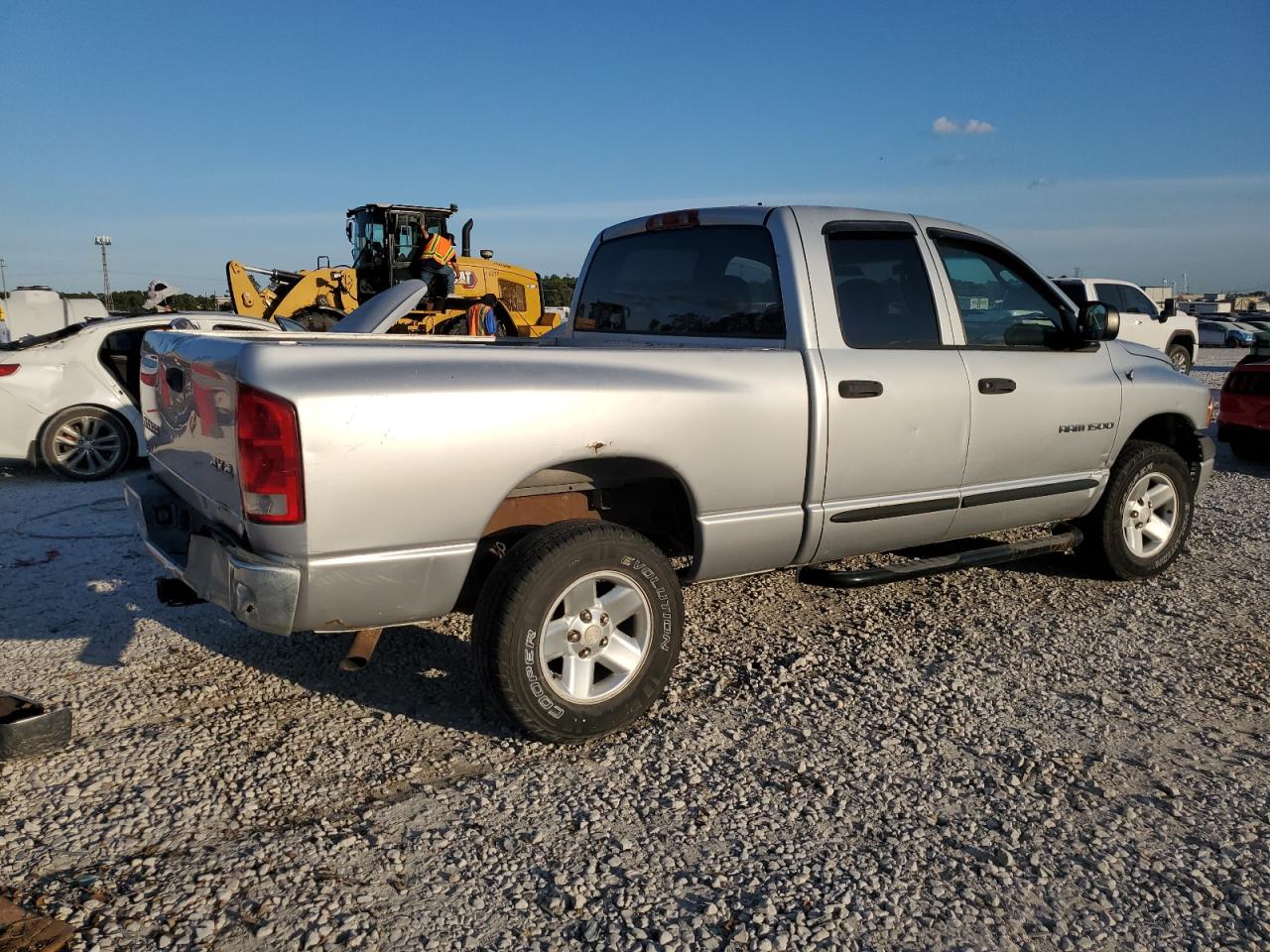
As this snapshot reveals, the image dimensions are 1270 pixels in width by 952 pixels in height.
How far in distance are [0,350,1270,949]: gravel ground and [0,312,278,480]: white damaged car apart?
161 inches

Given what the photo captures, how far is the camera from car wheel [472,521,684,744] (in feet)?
10.5

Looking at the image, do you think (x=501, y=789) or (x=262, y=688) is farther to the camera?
(x=262, y=688)

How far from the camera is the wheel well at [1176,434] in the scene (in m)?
5.58

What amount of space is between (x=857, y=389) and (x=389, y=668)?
2349 mm

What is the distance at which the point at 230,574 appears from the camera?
2961mm

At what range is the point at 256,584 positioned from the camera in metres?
2.89

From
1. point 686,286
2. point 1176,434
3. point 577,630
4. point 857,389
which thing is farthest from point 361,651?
point 1176,434

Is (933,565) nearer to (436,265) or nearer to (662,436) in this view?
(662,436)

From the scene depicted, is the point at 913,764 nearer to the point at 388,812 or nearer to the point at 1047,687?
the point at 1047,687

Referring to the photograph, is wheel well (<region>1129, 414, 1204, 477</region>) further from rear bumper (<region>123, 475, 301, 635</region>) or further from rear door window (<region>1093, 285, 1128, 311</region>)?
rear door window (<region>1093, 285, 1128, 311</region>)

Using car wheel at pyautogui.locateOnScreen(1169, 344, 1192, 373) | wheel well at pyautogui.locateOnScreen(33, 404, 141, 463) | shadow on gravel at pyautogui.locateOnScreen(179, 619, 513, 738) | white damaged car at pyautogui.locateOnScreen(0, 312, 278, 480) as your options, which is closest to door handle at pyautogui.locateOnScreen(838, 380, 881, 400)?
shadow on gravel at pyautogui.locateOnScreen(179, 619, 513, 738)

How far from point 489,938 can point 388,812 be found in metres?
0.73

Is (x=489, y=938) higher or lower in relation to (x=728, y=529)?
lower

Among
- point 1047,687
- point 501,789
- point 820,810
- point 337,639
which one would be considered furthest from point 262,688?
point 1047,687
